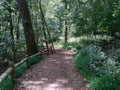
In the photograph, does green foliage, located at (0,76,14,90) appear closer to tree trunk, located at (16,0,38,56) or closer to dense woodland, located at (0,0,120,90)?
dense woodland, located at (0,0,120,90)

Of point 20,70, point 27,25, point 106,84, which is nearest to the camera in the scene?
point 106,84

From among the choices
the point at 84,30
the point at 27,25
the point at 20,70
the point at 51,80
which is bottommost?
the point at 51,80

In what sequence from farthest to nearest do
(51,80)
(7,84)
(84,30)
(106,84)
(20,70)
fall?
1. (84,30)
2. (20,70)
3. (51,80)
4. (7,84)
5. (106,84)

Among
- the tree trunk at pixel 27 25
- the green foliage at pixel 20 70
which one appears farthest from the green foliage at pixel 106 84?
the tree trunk at pixel 27 25

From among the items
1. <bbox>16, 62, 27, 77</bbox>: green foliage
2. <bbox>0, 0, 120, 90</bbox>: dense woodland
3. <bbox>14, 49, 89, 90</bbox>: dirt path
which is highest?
<bbox>0, 0, 120, 90</bbox>: dense woodland

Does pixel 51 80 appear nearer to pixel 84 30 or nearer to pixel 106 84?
pixel 106 84

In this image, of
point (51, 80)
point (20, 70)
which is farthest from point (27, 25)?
point (51, 80)

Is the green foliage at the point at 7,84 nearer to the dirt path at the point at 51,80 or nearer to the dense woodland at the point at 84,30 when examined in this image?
the dirt path at the point at 51,80

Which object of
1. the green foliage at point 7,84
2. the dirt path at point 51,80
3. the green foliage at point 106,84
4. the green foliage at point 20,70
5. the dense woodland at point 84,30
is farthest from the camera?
the dense woodland at point 84,30

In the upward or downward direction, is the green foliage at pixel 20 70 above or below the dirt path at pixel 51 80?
above

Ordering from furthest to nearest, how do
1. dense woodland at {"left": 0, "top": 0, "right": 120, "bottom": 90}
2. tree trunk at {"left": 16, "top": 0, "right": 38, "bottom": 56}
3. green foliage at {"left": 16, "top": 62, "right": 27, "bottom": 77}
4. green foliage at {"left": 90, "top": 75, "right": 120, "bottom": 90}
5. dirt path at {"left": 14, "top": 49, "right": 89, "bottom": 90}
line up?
tree trunk at {"left": 16, "top": 0, "right": 38, "bottom": 56}
dense woodland at {"left": 0, "top": 0, "right": 120, "bottom": 90}
green foliage at {"left": 16, "top": 62, "right": 27, "bottom": 77}
dirt path at {"left": 14, "top": 49, "right": 89, "bottom": 90}
green foliage at {"left": 90, "top": 75, "right": 120, "bottom": 90}

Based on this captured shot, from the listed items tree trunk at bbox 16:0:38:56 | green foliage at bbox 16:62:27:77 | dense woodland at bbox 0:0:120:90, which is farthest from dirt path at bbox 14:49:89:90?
tree trunk at bbox 16:0:38:56

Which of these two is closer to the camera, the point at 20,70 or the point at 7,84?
the point at 7,84

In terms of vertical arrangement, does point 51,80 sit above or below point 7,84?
below
